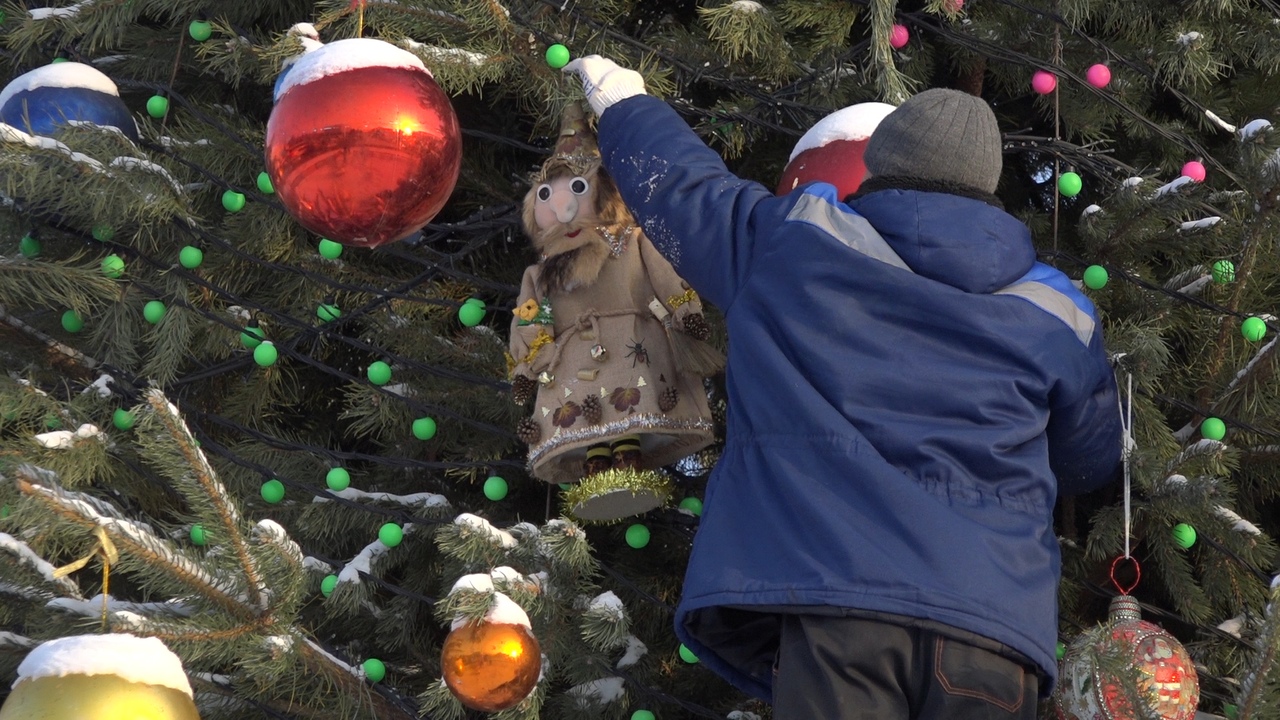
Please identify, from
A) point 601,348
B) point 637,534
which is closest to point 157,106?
point 601,348

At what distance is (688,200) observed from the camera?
7.95 ft

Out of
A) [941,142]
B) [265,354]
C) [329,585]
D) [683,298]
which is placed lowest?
[329,585]

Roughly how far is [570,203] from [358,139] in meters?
0.50

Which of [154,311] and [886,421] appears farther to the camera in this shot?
[154,311]

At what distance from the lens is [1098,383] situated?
2.44 m

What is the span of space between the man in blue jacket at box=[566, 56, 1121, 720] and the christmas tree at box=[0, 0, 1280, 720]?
33 cm

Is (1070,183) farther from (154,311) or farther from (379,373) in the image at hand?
(154,311)

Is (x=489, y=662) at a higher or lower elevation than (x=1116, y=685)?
lower

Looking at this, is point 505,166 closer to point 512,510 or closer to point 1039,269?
point 512,510

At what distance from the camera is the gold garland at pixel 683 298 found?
2.72 meters

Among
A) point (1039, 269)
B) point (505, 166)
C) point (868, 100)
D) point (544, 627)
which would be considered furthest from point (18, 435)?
point (1039, 269)

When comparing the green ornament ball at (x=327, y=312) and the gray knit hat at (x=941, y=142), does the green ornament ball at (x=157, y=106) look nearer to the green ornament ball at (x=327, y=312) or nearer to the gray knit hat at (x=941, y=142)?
the green ornament ball at (x=327, y=312)

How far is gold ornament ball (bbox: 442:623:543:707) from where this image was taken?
2.44 meters

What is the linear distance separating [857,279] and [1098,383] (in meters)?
0.51
